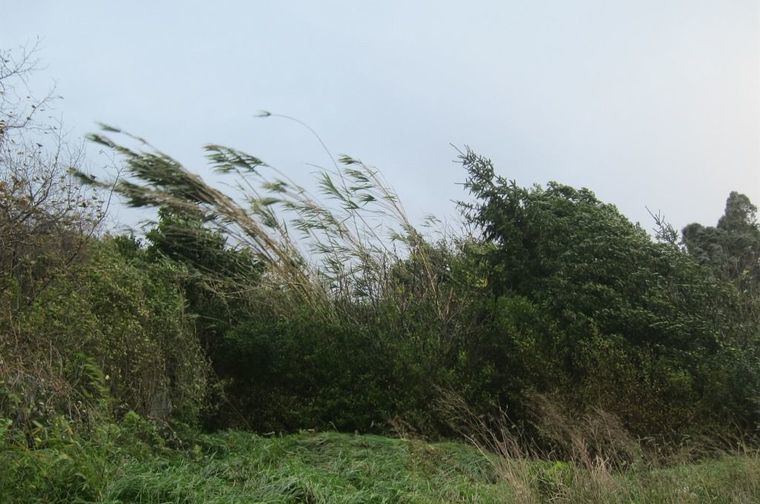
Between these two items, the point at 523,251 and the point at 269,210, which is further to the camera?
the point at 269,210

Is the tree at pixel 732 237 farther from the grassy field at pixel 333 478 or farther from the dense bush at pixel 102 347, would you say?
the dense bush at pixel 102 347

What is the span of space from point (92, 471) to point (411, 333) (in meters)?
5.07

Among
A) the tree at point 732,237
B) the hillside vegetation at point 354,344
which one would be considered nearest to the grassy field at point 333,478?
the hillside vegetation at point 354,344

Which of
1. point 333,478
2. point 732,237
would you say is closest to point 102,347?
point 333,478

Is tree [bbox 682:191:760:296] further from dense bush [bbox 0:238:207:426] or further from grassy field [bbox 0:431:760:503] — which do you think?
dense bush [bbox 0:238:207:426]

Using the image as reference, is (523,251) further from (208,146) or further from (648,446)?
(208,146)

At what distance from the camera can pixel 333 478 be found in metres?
5.18

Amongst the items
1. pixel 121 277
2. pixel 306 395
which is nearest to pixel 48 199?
pixel 121 277

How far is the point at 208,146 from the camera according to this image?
35.6 feet

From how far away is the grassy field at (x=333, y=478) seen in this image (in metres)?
4.38

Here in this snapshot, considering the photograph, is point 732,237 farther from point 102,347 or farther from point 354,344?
point 102,347

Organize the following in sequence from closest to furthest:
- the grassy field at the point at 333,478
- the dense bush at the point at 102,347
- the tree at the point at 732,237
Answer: the grassy field at the point at 333,478
the dense bush at the point at 102,347
the tree at the point at 732,237

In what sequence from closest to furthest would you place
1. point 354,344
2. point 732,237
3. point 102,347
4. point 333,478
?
point 333,478 < point 102,347 < point 354,344 < point 732,237

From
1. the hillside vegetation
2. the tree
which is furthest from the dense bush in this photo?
the tree
